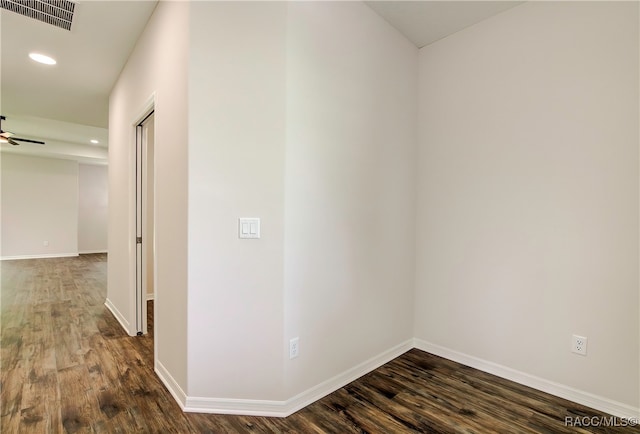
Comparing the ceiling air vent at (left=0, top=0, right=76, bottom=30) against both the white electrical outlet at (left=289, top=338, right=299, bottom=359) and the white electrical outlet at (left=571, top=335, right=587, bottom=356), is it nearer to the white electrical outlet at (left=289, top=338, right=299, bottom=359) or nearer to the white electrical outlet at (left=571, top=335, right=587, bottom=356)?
the white electrical outlet at (left=289, top=338, right=299, bottom=359)

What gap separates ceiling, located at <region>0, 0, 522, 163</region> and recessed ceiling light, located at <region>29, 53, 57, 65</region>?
0.17 feet

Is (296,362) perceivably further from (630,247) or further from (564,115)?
(564,115)

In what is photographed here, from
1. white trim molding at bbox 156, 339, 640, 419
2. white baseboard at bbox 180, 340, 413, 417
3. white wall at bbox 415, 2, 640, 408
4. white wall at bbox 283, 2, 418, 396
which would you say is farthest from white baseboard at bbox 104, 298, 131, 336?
white wall at bbox 415, 2, 640, 408

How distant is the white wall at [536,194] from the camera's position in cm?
203

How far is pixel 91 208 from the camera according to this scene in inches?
375

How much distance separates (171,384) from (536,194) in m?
2.98

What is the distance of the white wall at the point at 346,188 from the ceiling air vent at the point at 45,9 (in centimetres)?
188

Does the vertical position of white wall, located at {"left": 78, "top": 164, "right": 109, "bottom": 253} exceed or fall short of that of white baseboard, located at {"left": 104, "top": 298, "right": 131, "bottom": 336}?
it exceeds it

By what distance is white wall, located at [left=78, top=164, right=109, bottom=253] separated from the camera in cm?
934

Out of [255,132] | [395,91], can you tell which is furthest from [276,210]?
[395,91]

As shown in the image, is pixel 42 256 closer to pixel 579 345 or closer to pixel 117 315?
pixel 117 315

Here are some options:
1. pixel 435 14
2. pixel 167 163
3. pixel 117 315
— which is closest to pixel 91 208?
pixel 117 315

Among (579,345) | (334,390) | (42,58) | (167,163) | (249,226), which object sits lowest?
(334,390)

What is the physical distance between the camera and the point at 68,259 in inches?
326
